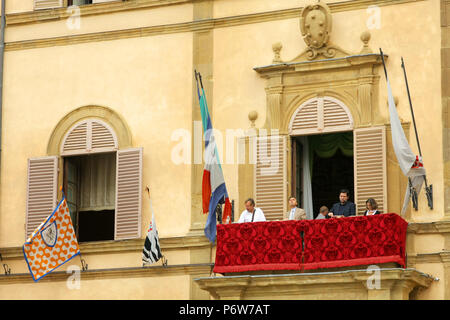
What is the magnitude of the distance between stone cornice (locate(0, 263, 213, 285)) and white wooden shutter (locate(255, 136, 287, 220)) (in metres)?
1.42

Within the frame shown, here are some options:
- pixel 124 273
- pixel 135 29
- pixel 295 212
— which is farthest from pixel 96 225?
pixel 295 212

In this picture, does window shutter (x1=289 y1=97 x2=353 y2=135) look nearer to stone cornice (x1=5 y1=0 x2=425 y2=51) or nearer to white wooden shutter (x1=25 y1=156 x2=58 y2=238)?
stone cornice (x1=5 y1=0 x2=425 y2=51)

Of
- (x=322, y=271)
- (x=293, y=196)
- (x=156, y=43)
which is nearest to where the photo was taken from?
(x=322, y=271)

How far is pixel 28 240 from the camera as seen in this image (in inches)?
914

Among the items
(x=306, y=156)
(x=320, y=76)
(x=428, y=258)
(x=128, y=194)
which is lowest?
(x=428, y=258)

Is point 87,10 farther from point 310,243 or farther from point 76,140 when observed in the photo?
point 310,243

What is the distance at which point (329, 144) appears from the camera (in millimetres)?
23359

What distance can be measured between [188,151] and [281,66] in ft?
7.34

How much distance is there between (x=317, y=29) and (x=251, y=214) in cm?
340

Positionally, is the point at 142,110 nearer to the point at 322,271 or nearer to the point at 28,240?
the point at 28,240

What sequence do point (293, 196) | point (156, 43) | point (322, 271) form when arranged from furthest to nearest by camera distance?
point (156, 43) < point (293, 196) < point (322, 271)

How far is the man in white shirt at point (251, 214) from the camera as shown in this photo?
71.9 feet

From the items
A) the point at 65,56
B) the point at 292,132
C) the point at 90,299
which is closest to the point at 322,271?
the point at 292,132

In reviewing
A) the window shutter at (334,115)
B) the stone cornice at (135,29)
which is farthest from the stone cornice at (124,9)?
the window shutter at (334,115)
